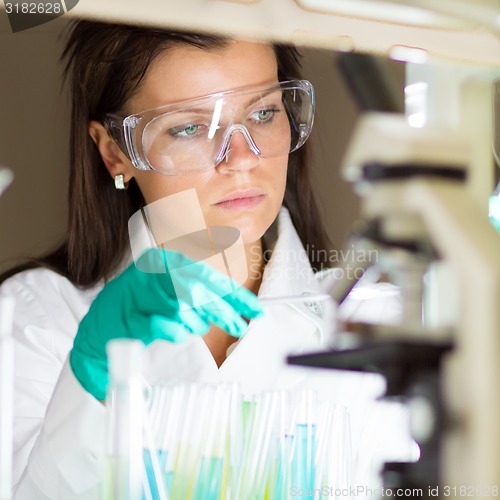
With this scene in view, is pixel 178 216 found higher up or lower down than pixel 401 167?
lower down

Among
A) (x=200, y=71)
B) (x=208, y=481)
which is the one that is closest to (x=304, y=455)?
(x=208, y=481)

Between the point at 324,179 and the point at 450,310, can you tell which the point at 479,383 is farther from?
the point at 324,179

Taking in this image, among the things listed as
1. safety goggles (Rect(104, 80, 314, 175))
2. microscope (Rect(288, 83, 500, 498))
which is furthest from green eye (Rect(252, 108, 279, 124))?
microscope (Rect(288, 83, 500, 498))

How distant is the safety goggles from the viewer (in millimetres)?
1098

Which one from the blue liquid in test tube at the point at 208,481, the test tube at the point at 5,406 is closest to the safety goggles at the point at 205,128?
the test tube at the point at 5,406

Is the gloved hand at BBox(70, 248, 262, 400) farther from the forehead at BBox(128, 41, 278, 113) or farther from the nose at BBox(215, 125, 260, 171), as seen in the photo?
the forehead at BBox(128, 41, 278, 113)

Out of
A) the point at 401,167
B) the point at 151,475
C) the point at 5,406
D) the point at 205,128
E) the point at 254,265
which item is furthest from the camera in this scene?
the point at 254,265

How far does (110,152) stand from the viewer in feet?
4.05

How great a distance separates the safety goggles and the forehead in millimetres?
19

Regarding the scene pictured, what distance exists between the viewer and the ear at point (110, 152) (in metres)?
1.22

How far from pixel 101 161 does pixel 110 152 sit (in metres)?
0.03

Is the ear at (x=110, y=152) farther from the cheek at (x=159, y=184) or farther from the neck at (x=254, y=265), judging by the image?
the neck at (x=254, y=265)

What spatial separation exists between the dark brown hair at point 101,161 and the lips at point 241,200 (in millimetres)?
130

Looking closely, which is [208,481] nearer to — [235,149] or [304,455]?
[304,455]
